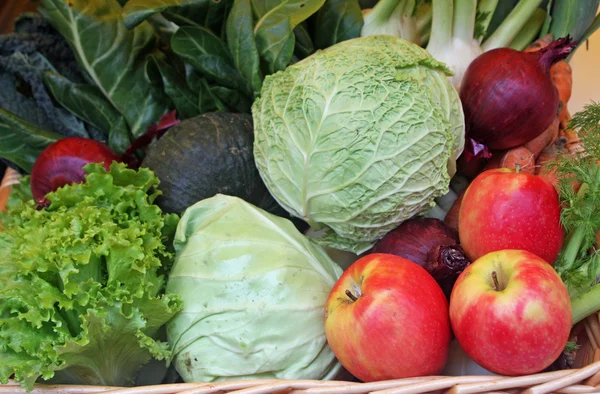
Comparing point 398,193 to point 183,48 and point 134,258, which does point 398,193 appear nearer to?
point 134,258

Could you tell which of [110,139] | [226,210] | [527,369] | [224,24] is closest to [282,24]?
[224,24]

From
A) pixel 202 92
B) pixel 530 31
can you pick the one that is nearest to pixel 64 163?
pixel 202 92

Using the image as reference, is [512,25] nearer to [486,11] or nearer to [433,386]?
[486,11]

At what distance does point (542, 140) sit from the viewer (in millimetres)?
1268

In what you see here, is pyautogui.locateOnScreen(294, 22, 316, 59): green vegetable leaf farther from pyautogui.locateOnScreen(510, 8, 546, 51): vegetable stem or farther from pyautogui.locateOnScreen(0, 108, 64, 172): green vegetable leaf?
pyautogui.locateOnScreen(0, 108, 64, 172): green vegetable leaf

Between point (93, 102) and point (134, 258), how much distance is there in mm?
736

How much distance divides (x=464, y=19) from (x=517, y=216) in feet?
2.02

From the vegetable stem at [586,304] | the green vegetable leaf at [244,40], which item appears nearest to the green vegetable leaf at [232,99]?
the green vegetable leaf at [244,40]

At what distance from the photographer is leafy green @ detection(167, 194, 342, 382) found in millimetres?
922

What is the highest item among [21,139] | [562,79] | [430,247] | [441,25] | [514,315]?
[441,25]

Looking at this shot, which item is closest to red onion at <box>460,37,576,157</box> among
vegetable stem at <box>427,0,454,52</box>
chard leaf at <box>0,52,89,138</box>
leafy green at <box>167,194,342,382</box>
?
vegetable stem at <box>427,0,454,52</box>

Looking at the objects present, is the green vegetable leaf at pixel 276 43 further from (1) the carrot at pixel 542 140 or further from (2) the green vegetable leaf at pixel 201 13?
(1) the carrot at pixel 542 140

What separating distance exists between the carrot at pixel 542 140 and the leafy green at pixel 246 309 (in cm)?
63

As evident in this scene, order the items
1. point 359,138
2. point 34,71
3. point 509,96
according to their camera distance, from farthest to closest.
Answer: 1. point 34,71
2. point 509,96
3. point 359,138
